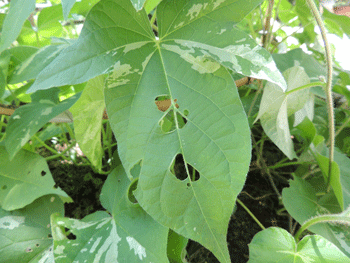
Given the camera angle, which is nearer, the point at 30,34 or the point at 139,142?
the point at 139,142

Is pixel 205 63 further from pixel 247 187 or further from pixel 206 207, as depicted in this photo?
pixel 247 187

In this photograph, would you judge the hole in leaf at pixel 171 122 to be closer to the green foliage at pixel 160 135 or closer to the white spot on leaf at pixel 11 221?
the green foliage at pixel 160 135

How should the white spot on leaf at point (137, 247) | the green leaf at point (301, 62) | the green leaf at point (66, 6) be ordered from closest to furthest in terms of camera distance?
1. the green leaf at point (66, 6)
2. the white spot on leaf at point (137, 247)
3. the green leaf at point (301, 62)

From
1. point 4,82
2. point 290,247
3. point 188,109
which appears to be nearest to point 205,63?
point 188,109

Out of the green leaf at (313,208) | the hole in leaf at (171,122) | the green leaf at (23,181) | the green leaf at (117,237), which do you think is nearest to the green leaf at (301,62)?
the green leaf at (313,208)

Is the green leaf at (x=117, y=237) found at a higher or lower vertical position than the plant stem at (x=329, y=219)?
higher

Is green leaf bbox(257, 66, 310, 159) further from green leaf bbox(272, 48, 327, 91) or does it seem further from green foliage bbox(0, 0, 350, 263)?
green leaf bbox(272, 48, 327, 91)

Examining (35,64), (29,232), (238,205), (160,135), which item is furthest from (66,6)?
(238,205)
